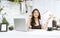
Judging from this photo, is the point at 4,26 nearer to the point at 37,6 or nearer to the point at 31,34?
the point at 31,34

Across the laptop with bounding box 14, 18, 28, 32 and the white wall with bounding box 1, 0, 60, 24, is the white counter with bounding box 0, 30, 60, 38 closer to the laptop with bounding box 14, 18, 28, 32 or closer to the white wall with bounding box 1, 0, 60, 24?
the laptop with bounding box 14, 18, 28, 32

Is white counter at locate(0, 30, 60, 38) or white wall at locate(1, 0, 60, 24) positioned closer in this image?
white counter at locate(0, 30, 60, 38)

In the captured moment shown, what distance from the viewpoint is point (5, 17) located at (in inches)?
95.4

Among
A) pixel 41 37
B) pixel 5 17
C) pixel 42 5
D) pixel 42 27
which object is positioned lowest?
pixel 41 37

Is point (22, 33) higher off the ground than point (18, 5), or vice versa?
point (18, 5)

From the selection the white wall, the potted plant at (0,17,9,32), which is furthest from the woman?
the potted plant at (0,17,9,32)

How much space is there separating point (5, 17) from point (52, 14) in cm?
82

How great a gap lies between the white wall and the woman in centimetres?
9

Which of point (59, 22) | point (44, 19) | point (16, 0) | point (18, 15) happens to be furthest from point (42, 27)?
point (16, 0)

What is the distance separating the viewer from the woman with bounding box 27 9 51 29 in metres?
2.41

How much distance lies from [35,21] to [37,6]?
0.27m

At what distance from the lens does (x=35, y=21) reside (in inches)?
96.4

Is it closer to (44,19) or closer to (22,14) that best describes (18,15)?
(22,14)

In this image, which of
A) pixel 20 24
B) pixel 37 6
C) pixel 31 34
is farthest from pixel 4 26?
pixel 37 6
